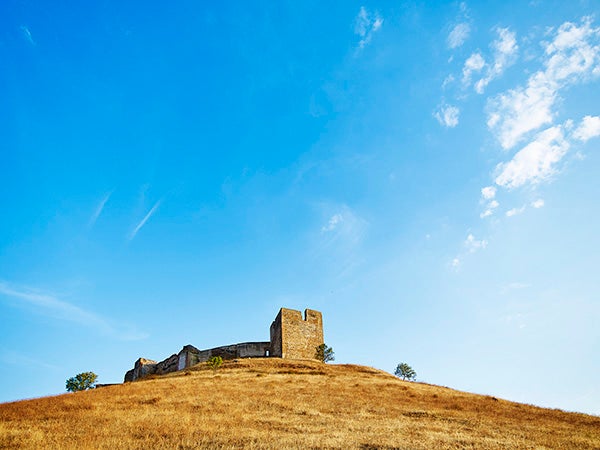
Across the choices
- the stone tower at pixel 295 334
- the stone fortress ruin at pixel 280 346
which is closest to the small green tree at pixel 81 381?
the stone fortress ruin at pixel 280 346

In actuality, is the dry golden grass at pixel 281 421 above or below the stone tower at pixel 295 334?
below

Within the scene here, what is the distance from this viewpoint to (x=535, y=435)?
44.9ft

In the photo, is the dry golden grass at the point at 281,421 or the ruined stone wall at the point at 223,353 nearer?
the dry golden grass at the point at 281,421

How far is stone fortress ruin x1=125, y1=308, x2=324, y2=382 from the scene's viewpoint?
45.8 meters

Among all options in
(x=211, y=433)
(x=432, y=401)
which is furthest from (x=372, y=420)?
Result: (x=432, y=401)

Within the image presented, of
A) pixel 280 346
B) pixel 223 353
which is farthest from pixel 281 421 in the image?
pixel 223 353

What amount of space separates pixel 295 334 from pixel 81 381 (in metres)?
25.5

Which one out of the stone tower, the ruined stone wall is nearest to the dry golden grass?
the stone tower

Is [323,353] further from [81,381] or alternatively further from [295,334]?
[81,381]

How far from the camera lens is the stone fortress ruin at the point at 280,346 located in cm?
4578

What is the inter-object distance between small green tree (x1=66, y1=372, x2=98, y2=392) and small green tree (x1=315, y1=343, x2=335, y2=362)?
86.6 feet

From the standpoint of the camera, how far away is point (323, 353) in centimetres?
4669

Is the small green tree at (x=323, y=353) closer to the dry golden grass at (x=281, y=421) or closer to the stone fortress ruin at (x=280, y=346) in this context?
the stone fortress ruin at (x=280, y=346)

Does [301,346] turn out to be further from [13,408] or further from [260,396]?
[13,408]
